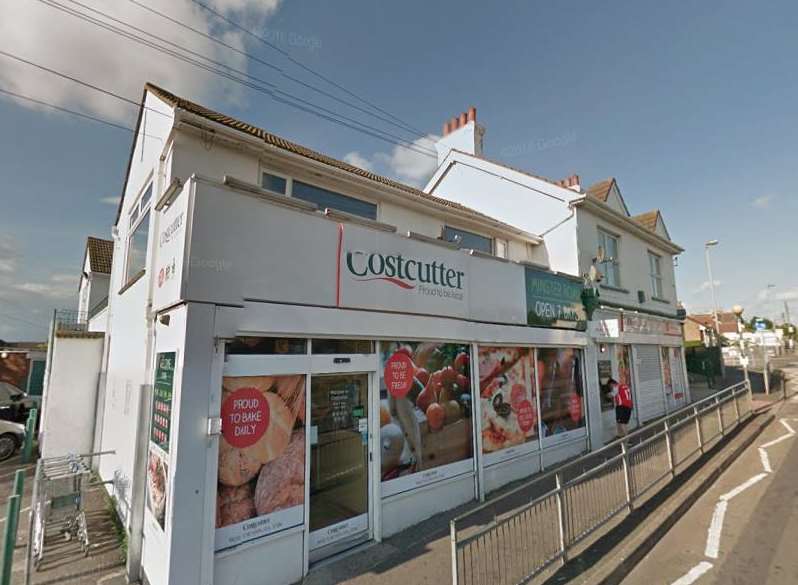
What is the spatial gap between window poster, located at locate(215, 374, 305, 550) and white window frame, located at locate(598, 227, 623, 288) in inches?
435

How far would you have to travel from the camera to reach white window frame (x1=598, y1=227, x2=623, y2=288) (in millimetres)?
12797

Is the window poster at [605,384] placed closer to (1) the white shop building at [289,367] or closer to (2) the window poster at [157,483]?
(1) the white shop building at [289,367]

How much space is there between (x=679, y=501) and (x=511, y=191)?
31.3 ft

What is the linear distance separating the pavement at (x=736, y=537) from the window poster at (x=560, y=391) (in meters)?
2.84

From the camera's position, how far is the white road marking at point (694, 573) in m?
4.49

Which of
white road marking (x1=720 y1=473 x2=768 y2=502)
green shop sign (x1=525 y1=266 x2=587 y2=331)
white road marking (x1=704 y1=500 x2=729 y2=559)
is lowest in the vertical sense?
white road marking (x1=704 y1=500 x2=729 y2=559)

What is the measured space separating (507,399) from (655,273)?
12.0 meters

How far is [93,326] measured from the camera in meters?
13.2

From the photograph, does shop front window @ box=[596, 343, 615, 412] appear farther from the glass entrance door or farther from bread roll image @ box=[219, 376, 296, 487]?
bread roll image @ box=[219, 376, 296, 487]

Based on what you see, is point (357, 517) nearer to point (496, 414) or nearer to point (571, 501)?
point (571, 501)

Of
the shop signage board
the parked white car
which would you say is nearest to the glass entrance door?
the shop signage board

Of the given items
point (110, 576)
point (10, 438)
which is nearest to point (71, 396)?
point (10, 438)

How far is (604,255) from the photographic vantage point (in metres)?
12.6

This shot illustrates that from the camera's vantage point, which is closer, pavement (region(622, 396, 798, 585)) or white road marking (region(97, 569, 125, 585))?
pavement (region(622, 396, 798, 585))
